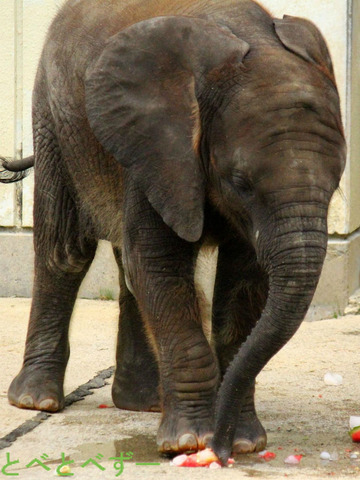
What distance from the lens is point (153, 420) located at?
18.3 ft

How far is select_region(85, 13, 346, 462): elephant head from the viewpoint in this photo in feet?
13.8

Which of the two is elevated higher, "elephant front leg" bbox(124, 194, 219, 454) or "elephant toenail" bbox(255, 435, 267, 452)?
"elephant front leg" bbox(124, 194, 219, 454)

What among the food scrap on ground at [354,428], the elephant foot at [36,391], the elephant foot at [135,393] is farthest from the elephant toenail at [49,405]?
the food scrap on ground at [354,428]

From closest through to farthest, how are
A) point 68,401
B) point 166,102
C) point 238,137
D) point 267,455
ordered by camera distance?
point 238,137, point 166,102, point 267,455, point 68,401

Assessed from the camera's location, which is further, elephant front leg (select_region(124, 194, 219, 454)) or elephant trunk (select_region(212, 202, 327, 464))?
elephant front leg (select_region(124, 194, 219, 454))

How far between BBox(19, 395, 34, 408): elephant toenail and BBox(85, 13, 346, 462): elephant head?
1.57 metres

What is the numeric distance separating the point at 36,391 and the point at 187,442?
1.41 metres

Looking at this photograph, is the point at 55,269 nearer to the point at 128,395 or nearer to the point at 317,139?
the point at 128,395

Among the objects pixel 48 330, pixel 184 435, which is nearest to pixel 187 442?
pixel 184 435

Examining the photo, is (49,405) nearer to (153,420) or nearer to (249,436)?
(153,420)

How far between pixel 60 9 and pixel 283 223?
88.8 inches

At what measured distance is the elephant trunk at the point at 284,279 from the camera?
13.6 ft

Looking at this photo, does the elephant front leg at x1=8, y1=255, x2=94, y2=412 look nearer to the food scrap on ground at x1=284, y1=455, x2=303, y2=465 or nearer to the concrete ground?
the concrete ground

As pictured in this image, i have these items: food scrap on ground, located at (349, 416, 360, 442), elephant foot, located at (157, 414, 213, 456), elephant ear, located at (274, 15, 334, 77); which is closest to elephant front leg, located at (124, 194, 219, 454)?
elephant foot, located at (157, 414, 213, 456)
